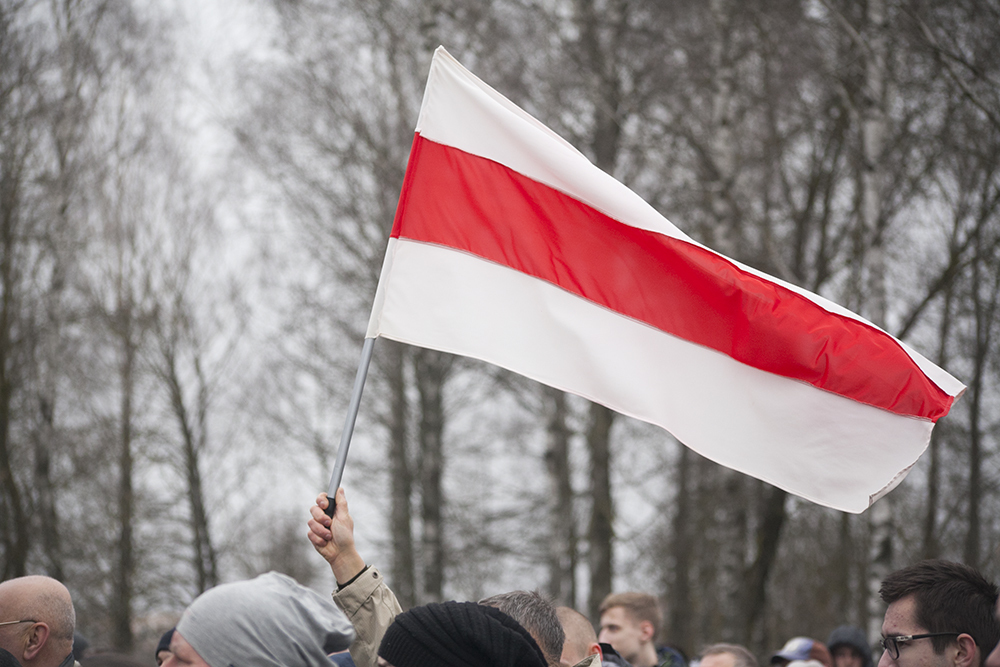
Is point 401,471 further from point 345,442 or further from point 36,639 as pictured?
point 345,442

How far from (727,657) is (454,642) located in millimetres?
3208

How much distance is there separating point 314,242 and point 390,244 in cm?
1265

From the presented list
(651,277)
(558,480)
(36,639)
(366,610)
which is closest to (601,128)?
(558,480)

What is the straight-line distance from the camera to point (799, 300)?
12.7 feet

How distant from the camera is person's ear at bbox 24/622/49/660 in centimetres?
329

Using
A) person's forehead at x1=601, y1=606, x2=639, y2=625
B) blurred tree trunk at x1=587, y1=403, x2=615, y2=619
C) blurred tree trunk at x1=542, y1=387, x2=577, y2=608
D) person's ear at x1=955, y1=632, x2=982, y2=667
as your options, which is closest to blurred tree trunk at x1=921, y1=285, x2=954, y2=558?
blurred tree trunk at x1=587, y1=403, x2=615, y2=619

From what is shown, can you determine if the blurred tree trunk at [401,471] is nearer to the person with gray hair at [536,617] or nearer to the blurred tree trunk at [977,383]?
the blurred tree trunk at [977,383]

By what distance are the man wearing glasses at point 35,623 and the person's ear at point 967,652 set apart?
117 inches

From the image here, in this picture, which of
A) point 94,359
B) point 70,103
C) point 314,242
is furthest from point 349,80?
point 94,359

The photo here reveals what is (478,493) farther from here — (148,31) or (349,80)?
(148,31)

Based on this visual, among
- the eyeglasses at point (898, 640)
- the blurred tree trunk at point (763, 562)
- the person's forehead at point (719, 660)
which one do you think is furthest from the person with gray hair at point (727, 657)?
the blurred tree trunk at point (763, 562)

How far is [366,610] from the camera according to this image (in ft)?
10.2

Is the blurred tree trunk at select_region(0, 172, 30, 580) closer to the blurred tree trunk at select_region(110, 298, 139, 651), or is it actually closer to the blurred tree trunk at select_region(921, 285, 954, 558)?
the blurred tree trunk at select_region(110, 298, 139, 651)

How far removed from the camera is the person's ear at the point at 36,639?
10.8 feet
